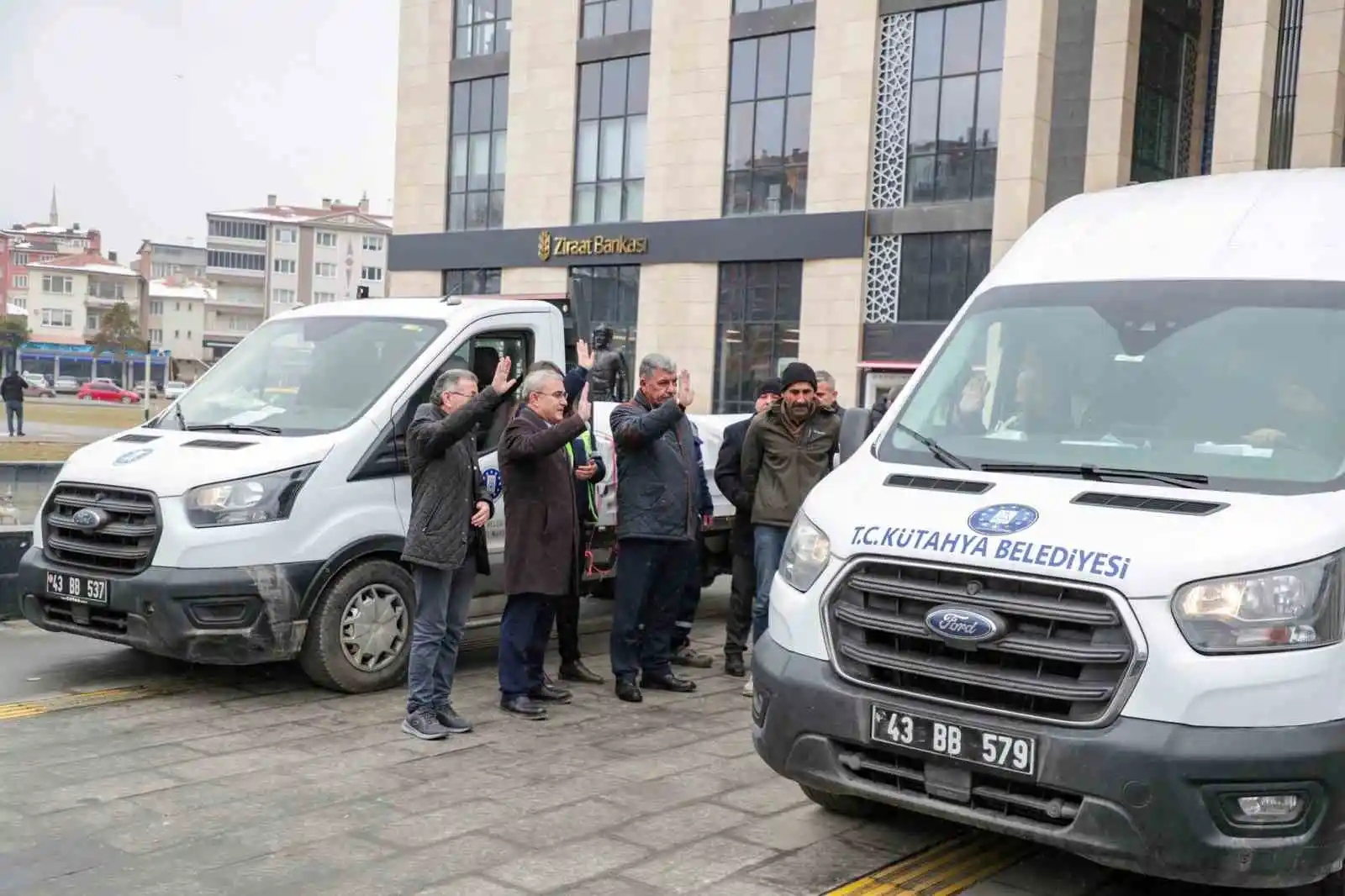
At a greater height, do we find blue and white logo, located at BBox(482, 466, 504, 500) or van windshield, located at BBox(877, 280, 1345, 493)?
van windshield, located at BBox(877, 280, 1345, 493)

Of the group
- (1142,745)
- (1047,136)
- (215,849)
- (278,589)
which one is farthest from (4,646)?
(1047,136)

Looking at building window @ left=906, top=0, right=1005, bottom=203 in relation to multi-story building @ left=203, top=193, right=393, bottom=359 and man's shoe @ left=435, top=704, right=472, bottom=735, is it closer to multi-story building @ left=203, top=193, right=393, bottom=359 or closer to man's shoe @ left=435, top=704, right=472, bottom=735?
man's shoe @ left=435, top=704, right=472, bottom=735

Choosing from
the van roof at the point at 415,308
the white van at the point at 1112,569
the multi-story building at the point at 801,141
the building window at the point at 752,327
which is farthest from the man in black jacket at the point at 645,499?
the building window at the point at 752,327

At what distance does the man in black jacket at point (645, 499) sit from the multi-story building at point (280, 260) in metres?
116

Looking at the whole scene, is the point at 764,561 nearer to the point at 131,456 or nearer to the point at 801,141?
the point at 131,456

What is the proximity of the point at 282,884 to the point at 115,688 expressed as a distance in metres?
3.38

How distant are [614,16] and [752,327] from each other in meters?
9.30

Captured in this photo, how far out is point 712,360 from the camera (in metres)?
31.1

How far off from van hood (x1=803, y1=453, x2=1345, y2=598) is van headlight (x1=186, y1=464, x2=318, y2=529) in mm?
3466

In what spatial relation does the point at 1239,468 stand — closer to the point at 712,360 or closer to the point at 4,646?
the point at 4,646

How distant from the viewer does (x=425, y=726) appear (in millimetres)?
6469

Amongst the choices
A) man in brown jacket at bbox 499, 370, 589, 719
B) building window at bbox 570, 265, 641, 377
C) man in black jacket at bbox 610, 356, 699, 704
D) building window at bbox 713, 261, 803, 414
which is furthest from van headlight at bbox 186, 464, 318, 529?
building window at bbox 570, 265, 641, 377

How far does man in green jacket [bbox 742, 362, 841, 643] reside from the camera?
24.9 ft

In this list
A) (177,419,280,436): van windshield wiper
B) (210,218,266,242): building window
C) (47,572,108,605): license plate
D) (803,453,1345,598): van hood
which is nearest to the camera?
(803,453,1345,598): van hood
